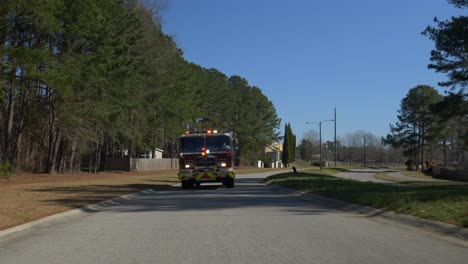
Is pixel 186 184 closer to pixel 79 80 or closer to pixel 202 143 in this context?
pixel 202 143

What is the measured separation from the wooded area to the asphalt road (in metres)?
13.9

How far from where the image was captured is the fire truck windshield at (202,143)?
26203mm

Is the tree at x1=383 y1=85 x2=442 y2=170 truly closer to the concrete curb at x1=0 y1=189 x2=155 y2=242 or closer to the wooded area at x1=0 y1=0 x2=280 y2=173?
the wooded area at x1=0 y1=0 x2=280 y2=173

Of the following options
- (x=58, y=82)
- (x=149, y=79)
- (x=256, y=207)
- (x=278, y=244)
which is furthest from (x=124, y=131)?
(x=278, y=244)

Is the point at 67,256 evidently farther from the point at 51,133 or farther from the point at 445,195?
the point at 51,133

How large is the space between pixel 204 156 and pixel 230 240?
16.1 metres

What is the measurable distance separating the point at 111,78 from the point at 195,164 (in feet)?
49.9

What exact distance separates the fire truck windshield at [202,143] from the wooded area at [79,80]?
644 centimetres

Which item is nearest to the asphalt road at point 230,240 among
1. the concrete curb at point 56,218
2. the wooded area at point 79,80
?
the concrete curb at point 56,218

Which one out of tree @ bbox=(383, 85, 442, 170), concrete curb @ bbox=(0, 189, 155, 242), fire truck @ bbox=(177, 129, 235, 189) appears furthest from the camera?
tree @ bbox=(383, 85, 442, 170)

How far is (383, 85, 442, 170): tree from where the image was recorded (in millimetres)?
82125

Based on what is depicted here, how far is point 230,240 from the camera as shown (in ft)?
33.2

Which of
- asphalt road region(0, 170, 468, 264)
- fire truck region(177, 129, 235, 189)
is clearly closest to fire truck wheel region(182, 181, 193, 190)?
fire truck region(177, 129, 235, 189)

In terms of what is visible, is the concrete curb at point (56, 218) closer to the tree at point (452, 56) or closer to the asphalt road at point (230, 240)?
the asphalt road at point (230, 240)
